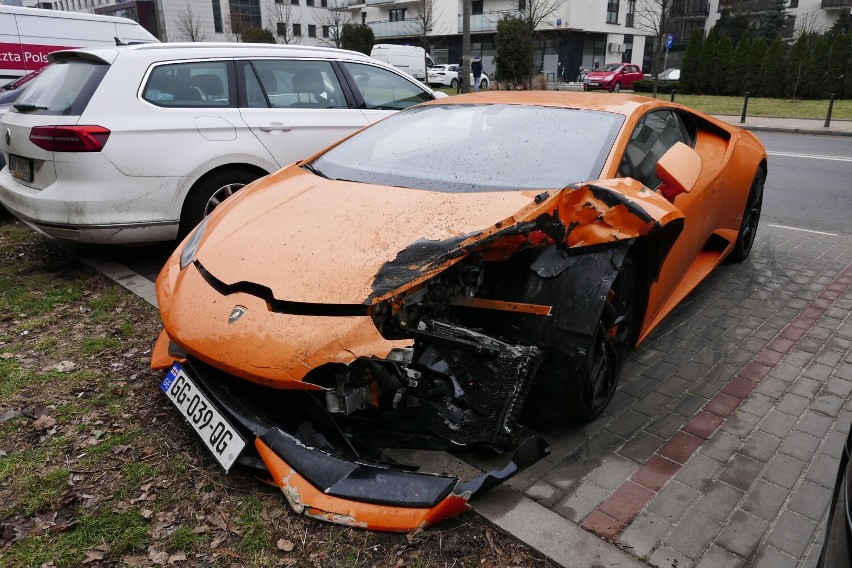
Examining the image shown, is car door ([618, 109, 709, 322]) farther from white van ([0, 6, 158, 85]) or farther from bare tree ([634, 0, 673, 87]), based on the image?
bare tree ([634, 0, 673, 87])

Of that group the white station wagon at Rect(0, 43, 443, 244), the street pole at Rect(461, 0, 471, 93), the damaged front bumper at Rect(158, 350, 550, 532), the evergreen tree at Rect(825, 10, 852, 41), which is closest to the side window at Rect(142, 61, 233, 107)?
the white station wagon at Rect(0, 43, 443, 244)

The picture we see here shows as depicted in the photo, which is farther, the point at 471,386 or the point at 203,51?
the point at 203,51

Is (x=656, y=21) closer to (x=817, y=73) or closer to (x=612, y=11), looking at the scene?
(x=612, y=11)

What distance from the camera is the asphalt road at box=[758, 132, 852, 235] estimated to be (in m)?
6.83

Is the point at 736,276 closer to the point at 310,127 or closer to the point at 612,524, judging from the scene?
the point at 612,524

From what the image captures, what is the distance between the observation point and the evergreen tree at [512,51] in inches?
1049

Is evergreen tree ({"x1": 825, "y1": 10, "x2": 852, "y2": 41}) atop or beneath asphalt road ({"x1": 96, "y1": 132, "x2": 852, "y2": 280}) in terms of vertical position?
atop

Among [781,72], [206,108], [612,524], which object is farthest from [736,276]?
[781,72]

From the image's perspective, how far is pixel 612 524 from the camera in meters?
2.36

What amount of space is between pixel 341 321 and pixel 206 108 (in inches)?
134

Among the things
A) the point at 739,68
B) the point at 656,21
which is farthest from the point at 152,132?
the point at 656,21

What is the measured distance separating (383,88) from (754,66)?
1022 inches

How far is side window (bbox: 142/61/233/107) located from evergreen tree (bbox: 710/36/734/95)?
27.4 metres

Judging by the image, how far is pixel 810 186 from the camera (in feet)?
28.0
